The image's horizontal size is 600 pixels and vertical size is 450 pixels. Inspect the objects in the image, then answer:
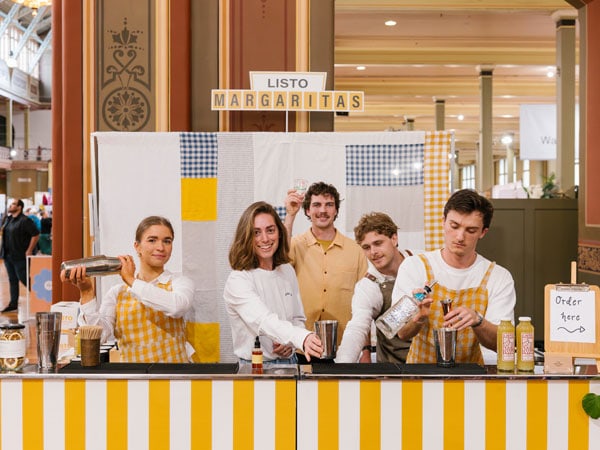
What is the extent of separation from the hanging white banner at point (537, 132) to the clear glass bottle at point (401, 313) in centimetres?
784

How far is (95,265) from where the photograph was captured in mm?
3029

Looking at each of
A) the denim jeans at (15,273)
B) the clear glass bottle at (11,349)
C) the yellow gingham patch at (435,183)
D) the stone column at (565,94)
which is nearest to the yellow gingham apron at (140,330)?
the clear glass bottle at (11,349)

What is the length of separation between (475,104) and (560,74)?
902 centimetres

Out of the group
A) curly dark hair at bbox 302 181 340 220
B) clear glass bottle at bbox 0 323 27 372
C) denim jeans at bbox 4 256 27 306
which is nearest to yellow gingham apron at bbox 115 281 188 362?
clear glass bottle at bbox 0 323 27 372

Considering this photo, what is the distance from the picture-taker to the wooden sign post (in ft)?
8.30

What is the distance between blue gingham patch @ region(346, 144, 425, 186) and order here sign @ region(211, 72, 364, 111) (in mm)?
226

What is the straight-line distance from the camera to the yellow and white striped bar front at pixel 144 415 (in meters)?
2.42

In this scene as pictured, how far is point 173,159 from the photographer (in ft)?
12.2

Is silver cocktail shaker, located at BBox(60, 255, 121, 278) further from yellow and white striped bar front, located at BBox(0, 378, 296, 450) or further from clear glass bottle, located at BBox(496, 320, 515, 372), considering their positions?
clear glass bottle, located at BBox(496, 320, 515, 372)

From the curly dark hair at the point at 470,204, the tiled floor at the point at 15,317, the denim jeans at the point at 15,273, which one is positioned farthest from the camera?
the denim jeans at the point at 15,273

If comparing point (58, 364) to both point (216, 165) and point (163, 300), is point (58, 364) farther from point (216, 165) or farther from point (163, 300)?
point (216, 165)

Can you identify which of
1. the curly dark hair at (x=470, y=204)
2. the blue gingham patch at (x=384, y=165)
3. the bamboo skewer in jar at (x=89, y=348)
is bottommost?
the bamboo skewer in jar at (x=89, y=348)

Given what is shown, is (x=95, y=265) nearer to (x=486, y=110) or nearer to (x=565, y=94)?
(x=565, y=94)

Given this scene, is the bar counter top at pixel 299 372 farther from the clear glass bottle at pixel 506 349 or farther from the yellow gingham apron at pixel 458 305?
the yellow gingham apron at pixel 458 305
